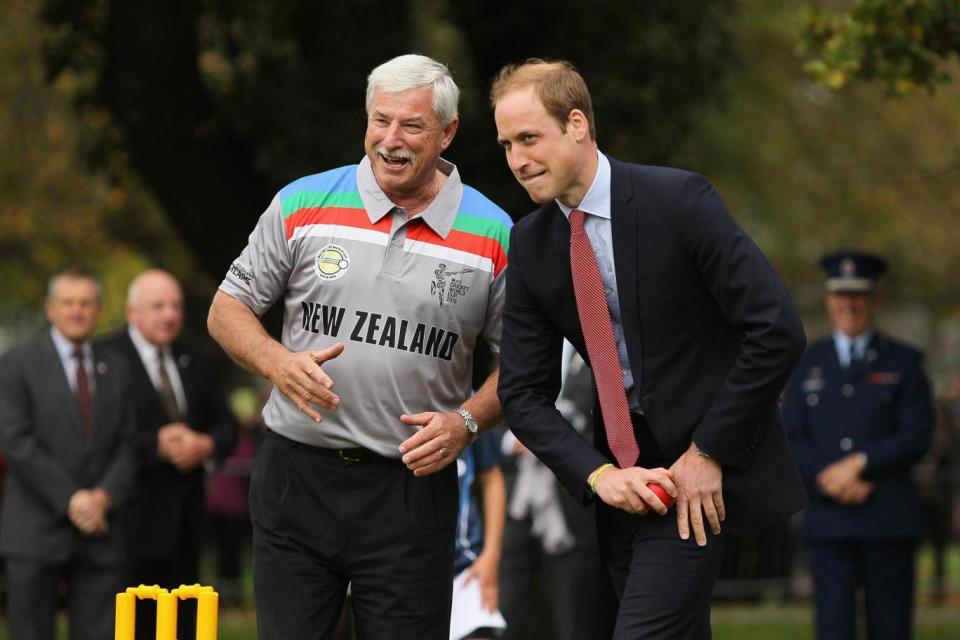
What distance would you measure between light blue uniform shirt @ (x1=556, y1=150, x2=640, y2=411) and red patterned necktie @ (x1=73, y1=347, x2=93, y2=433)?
458cm

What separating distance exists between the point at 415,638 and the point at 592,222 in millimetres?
1476

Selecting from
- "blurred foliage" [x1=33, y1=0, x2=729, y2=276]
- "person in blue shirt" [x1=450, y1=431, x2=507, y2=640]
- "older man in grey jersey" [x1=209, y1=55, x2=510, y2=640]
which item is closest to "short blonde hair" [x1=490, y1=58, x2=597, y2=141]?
"older man in grey jersey" [x1=209, y1=55, x2=510, y2=640]

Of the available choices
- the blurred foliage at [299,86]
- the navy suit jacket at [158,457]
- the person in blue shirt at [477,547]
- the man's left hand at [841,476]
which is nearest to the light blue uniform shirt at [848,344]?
the man's left hand at [841,476]

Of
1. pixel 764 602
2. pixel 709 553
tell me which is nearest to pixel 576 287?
pixel 709 553

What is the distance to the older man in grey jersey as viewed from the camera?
5.23 meters

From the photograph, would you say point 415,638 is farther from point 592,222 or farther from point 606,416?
point 592,222

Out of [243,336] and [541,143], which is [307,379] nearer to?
[243,336]

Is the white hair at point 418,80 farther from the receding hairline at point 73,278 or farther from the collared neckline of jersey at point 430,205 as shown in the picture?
the receding hairline at point 73,278

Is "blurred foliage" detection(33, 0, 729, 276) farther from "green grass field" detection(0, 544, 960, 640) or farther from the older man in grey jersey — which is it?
the older man in grey jersey

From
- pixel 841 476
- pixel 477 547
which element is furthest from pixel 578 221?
pixel 841 476

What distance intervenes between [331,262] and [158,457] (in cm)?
418

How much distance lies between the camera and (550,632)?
9.52 metres

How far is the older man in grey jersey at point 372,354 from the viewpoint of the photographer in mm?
5230

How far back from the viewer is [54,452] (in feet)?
28.5
